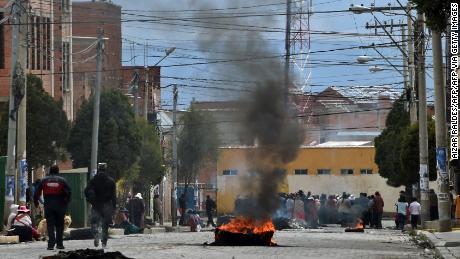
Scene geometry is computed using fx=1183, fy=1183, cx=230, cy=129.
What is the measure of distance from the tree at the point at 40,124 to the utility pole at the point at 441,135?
21197 millimetres

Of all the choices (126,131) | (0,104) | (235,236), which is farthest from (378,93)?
(235,236)

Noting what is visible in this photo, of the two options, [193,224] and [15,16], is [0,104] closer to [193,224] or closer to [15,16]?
[193,224]

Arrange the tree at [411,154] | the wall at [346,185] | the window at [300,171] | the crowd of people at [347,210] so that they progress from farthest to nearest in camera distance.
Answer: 1. the window at [300,171]
2. the wall at [346,185]
3. the tree at [411,154]
4. the crowd of people at [347,210]

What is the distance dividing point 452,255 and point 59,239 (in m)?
8.08

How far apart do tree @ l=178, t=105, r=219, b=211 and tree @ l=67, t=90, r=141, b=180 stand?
3163 millimetres

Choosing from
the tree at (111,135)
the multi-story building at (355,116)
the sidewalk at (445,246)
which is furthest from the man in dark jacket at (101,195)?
the multi-story building at (355,116)

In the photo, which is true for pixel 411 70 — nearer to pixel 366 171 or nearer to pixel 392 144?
pixel 392 144

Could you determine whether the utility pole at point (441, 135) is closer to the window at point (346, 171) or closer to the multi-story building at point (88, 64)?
the multi-story building at point (88, 64)

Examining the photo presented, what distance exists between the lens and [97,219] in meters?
26.5

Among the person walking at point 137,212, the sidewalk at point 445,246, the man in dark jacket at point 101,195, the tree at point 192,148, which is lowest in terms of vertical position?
the sidewalk at point 445,246

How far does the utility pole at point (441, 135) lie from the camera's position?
1433 inches

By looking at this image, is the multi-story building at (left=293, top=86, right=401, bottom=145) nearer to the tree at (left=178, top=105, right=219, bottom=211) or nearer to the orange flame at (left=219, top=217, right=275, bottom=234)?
the tree at (left=178, top=105, right=219, bottom=211)

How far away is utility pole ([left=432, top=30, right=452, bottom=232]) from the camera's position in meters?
36.4

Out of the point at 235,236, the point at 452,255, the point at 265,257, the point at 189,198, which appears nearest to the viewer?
the point at 265,257
